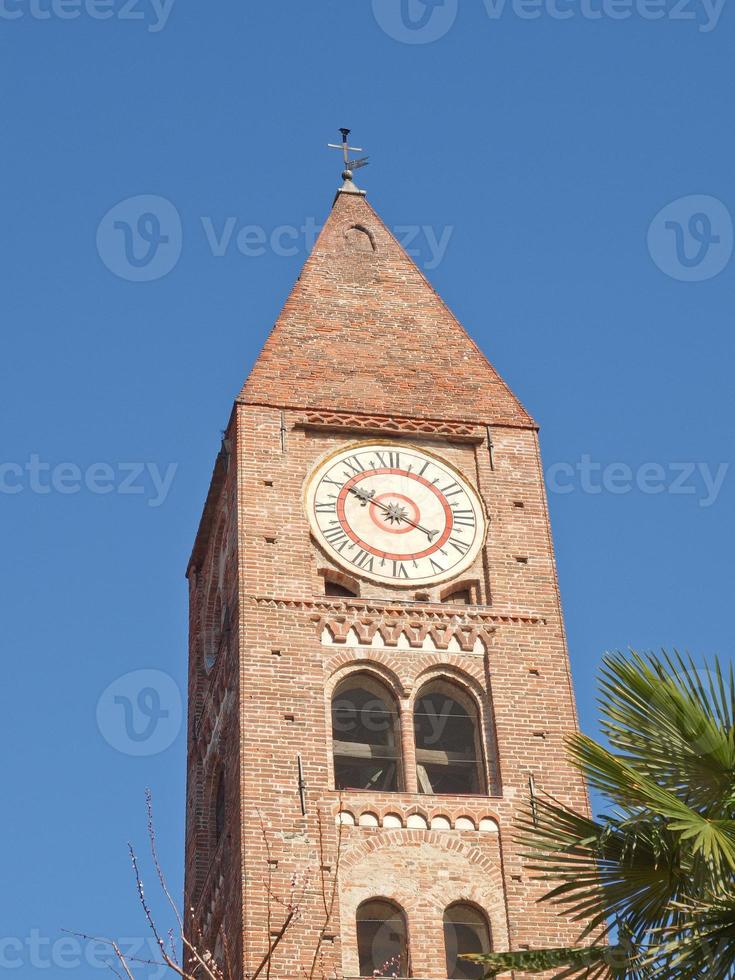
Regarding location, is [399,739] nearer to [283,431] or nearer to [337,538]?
[337,538]

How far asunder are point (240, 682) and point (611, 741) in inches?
492

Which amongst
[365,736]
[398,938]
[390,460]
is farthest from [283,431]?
[398,938]

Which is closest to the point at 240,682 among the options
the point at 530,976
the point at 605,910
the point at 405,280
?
the point at 530,976

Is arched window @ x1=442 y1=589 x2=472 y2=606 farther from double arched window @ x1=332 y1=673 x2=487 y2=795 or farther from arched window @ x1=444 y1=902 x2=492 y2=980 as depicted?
arched window @ x1=444 y1=902 x2=492 y2=980

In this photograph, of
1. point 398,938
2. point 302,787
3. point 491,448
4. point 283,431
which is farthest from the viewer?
point 491,448

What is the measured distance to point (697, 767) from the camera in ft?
56.5

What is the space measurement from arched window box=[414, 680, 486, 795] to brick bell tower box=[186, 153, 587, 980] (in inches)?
1.4

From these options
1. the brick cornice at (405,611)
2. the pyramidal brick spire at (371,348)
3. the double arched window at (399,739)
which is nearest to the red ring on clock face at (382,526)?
the brick cornice at (405,611)

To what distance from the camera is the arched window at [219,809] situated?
31.2 meters

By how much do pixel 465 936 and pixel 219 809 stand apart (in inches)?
226

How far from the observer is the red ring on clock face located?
3177cm

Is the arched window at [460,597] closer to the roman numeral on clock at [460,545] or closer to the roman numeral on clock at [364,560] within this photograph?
the roman numeral on clock at [460,545]

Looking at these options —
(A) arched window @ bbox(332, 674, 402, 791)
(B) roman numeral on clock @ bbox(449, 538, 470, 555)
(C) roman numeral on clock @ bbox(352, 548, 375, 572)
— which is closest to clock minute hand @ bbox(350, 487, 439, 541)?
(B) roman numeral on clock @ bbox(449, 538, 470, 555)

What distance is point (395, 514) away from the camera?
32.2 meters
